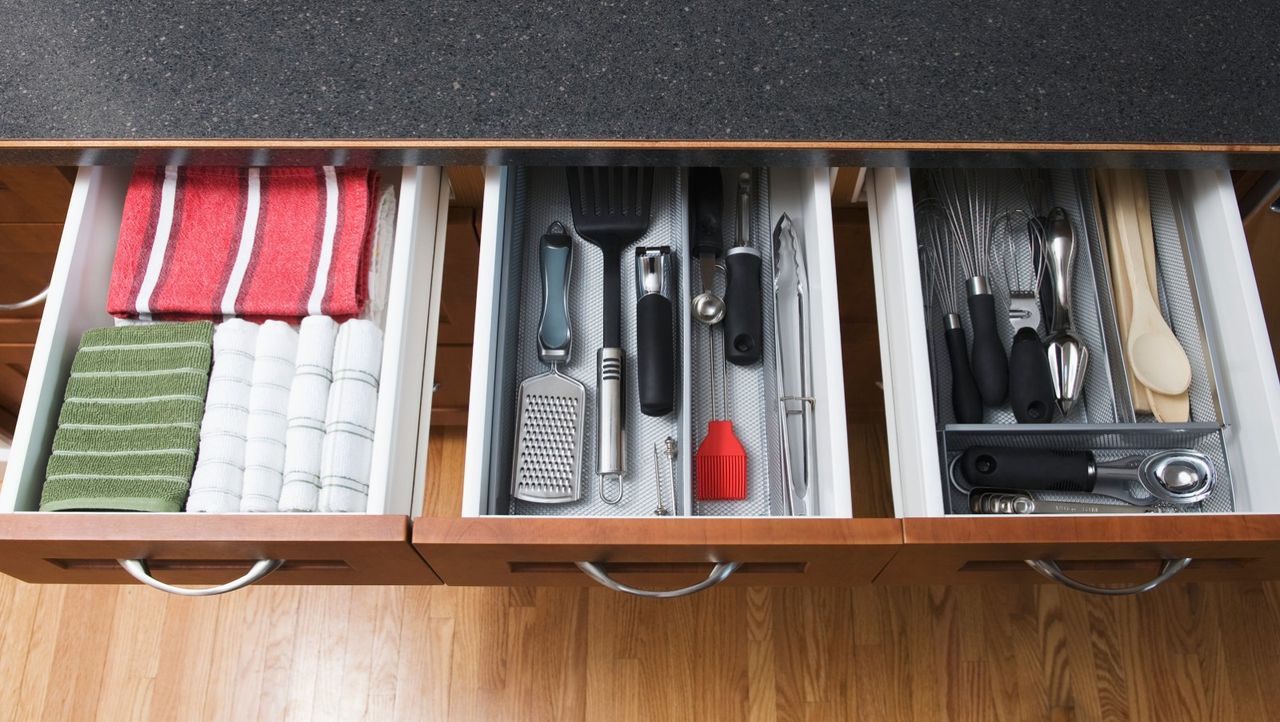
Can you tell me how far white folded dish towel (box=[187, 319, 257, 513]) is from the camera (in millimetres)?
707

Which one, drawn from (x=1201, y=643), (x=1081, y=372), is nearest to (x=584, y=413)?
(x=1081, y=372)

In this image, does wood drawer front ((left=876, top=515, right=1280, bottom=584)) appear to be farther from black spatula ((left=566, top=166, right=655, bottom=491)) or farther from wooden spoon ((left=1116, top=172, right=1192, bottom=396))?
black spatula ((left=566, top=166, right=655, bottom=491))

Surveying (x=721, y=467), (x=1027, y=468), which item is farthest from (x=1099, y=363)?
(x=721, y=467)

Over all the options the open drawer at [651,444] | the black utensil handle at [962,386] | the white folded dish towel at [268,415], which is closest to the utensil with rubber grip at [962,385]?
the black utensil handle at [962,386]

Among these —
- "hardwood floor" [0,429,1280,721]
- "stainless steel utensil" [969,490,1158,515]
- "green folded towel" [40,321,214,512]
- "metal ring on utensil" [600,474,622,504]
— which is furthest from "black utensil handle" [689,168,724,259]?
"hardwood floor" [0,429,1280,721]

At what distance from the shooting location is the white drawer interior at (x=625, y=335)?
2.46ft

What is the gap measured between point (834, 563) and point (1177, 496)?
12.3 inches

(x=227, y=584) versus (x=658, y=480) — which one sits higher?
(x=658, y=480)

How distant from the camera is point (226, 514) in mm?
661

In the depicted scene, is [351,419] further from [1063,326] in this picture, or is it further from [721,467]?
[1063,326]

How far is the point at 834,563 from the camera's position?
0.73m

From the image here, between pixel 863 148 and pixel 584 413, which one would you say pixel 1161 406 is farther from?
pixel 584 413

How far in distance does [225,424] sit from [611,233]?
1.31ft

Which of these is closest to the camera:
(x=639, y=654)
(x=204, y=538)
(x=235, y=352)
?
(x=204, y=538)
